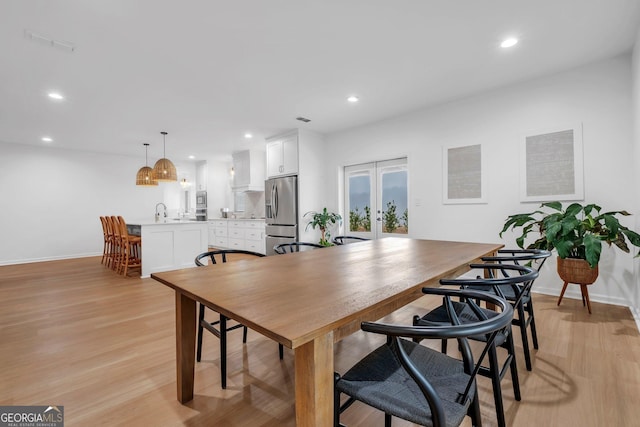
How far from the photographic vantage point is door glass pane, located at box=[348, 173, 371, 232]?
5293 mm

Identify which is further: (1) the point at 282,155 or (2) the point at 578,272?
(1) the point at 282,155

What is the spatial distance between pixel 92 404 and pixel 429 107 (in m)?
4.79

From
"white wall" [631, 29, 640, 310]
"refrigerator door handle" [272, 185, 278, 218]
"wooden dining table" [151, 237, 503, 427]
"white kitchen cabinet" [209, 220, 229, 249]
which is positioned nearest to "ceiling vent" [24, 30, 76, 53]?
"wooden dining table" [151, 237, 503, 427]

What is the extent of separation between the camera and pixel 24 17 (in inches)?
87.0

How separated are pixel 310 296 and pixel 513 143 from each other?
370cm

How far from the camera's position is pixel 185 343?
1.55 m

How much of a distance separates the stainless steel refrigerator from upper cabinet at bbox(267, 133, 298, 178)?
0.15 meters

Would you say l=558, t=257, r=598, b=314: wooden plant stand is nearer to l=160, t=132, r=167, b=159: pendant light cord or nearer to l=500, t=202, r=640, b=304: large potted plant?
l=500, t=202, r=640, b=304: large potted plant

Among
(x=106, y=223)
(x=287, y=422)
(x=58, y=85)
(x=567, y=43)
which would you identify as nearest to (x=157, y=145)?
(x=106, y=223)

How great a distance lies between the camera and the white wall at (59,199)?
244 inches

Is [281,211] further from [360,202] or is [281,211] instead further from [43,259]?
[43,259]

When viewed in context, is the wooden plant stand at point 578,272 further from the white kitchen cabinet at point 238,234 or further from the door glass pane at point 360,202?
the white kitchen cabinet at point 238,234
